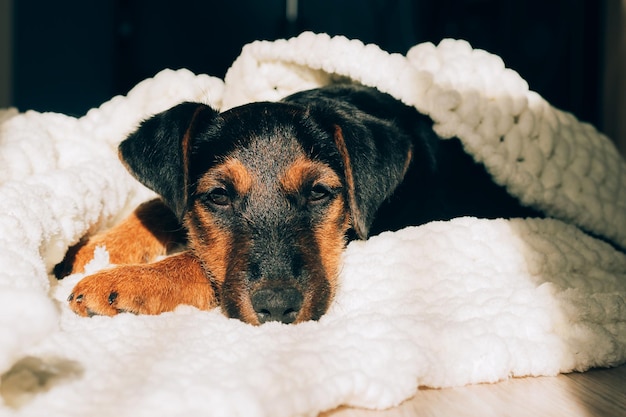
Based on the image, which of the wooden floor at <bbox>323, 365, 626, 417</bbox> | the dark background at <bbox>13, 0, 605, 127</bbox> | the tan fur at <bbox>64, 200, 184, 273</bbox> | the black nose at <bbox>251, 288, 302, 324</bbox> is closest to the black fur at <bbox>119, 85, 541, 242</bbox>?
the tan fur at <bbox>64, 200, 184, 273</bbox>

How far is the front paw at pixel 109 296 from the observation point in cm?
169

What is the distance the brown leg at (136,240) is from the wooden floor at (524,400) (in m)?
1.29

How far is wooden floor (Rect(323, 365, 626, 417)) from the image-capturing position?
4.20 feet

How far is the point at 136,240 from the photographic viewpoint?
2348 millimetres

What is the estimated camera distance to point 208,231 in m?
2.14

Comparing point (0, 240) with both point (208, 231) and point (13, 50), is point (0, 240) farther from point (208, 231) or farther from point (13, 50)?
point (13, 50)

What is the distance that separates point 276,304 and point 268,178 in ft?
1.64

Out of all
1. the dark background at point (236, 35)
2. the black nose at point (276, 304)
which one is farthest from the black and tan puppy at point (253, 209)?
the dark background at point (236, 35)

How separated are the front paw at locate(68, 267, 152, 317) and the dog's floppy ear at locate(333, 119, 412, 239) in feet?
2.53

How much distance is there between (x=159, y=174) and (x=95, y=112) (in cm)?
104

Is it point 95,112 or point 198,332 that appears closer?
point 198,332

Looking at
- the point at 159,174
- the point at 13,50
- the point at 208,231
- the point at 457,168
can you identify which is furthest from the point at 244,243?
the point at 13,50

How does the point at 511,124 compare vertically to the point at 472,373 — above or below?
above

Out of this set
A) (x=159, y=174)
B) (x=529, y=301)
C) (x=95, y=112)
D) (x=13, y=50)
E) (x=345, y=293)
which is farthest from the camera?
(x=13, y=50)
